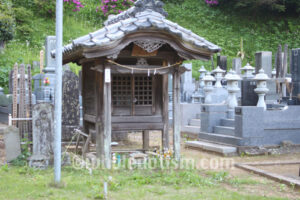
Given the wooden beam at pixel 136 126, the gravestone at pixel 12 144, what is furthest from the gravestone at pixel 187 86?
the gravestone at pixel 12 144

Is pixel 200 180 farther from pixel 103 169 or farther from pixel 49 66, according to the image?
pixel 49 66

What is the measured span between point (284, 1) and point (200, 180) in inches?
1151

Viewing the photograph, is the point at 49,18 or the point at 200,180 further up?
the point at 49,18

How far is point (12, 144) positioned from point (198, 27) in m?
24.7

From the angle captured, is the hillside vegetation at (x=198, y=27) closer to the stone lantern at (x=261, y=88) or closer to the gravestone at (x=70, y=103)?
the gravestone at (x=70, y=103)

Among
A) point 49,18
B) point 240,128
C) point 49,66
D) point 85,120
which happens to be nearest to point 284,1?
point 49,18

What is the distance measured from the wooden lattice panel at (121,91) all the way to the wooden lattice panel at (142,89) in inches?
6.9

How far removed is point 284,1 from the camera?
109ft

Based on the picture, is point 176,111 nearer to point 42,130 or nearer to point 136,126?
point 136,126

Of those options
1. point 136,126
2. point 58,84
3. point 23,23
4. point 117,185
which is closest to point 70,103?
point 136,126

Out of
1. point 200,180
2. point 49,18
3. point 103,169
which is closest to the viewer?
point 200,180

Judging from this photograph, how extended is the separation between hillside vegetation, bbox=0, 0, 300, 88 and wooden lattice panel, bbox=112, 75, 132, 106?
13141 mm

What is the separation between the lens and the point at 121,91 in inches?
388

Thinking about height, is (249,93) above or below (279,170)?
above
